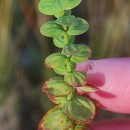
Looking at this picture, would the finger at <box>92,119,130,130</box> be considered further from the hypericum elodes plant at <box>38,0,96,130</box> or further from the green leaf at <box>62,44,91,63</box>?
the green leaf at <box>62,44,91,63</box>

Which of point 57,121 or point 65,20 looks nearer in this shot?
point 65,20

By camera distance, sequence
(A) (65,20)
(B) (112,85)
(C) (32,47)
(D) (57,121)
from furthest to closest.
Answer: (C) (32,47), (B) (112,85), (D) (57,121), (A) (65,20)

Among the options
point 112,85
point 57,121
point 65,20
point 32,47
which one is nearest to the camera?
point 65,20

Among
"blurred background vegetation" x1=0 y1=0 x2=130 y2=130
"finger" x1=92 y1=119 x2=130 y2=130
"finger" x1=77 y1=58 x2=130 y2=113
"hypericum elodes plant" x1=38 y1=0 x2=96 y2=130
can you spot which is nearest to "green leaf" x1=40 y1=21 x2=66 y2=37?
"hypericum elodes plant" x1=38 y1=0 x2=96 y2=130

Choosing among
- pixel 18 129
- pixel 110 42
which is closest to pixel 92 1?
pixel 110 42

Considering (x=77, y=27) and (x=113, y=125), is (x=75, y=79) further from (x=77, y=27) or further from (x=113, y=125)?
(x=113, y=125)

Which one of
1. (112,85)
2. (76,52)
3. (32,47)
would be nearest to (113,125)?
(112,85)

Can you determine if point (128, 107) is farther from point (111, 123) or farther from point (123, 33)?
point (123, 33)
